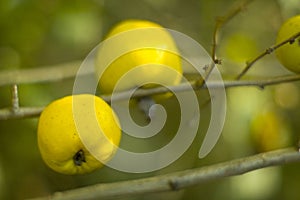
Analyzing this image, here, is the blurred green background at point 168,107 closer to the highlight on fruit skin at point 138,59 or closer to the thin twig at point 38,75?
the thin twig at point 38,75

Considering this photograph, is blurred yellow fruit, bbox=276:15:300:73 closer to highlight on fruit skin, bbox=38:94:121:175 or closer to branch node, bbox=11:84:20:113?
highlight on fruit skin, bbox=38:94:121:175

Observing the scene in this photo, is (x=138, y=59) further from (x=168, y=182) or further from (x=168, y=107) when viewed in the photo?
(x=168, y=107)

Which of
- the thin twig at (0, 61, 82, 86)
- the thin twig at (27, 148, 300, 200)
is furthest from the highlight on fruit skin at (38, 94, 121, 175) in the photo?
the thin twig at (0, 61, 82, 86)

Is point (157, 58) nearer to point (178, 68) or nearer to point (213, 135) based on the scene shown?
point (178, 68)

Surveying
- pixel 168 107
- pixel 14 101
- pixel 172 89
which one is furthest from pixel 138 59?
pixel 168 107

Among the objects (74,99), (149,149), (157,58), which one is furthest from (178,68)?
(149,149)

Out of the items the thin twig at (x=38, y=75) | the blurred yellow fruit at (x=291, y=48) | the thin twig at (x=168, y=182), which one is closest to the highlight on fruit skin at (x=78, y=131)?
the thin twig at (x=168, y=182)
